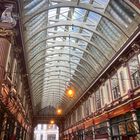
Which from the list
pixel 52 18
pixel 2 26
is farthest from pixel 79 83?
pixel 2 26

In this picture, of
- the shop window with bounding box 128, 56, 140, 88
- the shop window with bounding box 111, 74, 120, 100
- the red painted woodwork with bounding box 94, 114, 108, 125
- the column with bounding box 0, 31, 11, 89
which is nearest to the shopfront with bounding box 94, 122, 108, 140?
the red painted woodwork with bounding box 94, 114, 108, 125

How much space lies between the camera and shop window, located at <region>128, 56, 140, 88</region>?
46.0ft

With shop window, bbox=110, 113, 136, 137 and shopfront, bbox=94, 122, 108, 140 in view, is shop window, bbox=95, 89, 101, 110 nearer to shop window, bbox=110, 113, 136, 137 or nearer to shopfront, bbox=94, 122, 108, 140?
shopfront, bbox=94, 122, 108, 140

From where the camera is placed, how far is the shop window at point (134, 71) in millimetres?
14030

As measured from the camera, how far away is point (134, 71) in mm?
14508

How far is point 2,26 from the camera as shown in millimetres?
10172

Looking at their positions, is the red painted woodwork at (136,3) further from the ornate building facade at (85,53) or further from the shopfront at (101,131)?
the shopfront at (101,131)

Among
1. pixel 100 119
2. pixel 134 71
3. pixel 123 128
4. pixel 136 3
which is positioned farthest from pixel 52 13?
pixel 100 119

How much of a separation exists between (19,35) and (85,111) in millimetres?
17301

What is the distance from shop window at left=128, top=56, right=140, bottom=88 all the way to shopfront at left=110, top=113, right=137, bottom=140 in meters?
2.39

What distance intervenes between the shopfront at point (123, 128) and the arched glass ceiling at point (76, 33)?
5262 millimetres

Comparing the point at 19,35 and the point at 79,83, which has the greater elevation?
the point at 79,83

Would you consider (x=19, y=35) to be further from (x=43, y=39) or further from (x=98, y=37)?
(x=98, y=37)

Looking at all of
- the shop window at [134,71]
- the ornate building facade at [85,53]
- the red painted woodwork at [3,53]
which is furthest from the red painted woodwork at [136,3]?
the red painted woodwork at [3,53]
